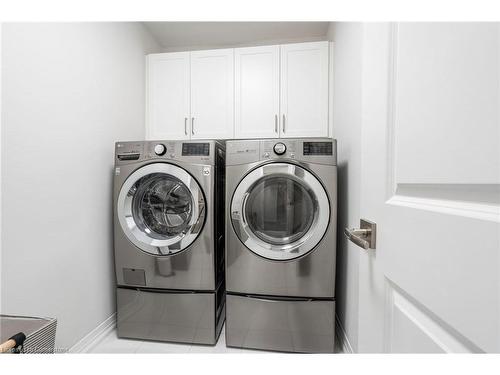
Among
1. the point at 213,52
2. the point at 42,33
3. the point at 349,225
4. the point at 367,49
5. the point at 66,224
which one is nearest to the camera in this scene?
the point at 367,49

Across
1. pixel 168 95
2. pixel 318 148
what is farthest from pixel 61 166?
pixel 318 148

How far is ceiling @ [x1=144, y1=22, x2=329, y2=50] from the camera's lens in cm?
185

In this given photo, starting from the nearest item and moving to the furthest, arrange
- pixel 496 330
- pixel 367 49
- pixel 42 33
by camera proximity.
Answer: pixel 496 330, pixel 367 49, pixel 42 33

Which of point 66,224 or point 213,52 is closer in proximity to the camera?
point 66,224

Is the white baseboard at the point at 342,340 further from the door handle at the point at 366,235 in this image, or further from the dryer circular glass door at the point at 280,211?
the door handle at the point at 366,235

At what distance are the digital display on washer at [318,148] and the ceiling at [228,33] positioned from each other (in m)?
1.19

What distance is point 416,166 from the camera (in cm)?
40

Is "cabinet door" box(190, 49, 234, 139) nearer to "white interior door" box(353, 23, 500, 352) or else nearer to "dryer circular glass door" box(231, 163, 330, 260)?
"dryer circular glass door" box(231, 163, 330, 260)

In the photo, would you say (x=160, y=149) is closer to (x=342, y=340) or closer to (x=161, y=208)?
(x=161, y=208)

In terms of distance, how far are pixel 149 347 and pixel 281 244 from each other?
3.60ft

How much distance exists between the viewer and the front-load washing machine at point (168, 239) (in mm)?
1391

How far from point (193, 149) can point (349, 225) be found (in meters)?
1.08
